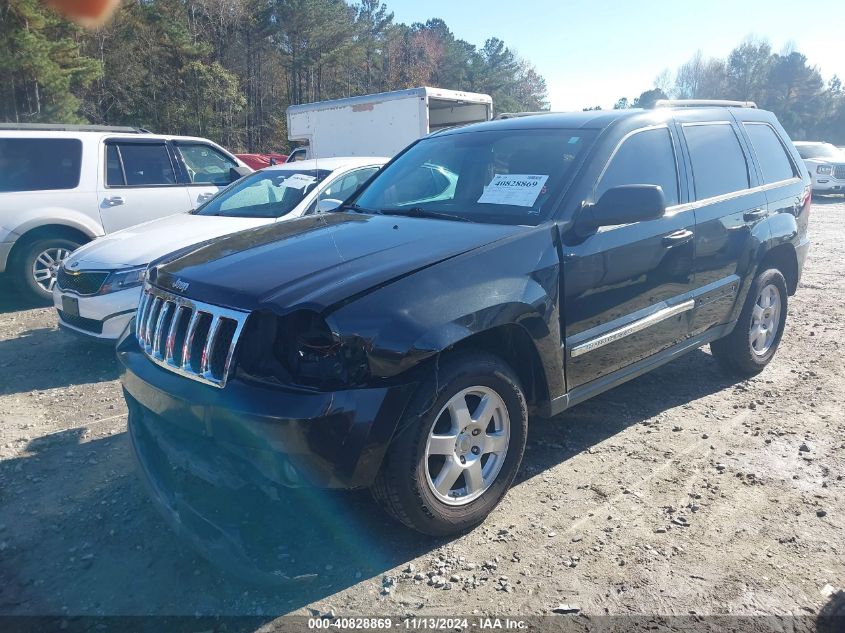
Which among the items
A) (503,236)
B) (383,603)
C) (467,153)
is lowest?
(383,603)

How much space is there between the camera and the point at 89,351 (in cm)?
590

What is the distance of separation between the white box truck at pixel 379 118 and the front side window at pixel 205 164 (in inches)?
208

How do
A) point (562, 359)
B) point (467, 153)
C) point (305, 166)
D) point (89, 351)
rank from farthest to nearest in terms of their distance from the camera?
1. point (305, 166)
2. point (89, 351)
3. point (467, 153)
4. point (562, 359)

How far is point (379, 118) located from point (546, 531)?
12.1m

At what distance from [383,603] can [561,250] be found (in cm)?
182

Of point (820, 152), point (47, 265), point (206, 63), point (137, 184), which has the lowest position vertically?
point (47, 265)

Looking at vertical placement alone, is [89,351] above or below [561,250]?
below

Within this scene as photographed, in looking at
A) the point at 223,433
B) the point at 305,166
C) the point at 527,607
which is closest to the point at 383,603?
the point at 527,607

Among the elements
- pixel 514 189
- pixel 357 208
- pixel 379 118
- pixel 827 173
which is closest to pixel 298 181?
pixel 357 208

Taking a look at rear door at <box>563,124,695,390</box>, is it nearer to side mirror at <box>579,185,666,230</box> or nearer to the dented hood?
side mirror at <box>579,185,666,230</box>

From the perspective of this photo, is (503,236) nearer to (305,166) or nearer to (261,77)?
(305,166)

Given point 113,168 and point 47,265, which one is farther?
point 113,168

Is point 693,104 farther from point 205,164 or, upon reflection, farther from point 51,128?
point 51,128

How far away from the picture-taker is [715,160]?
14.9ft
